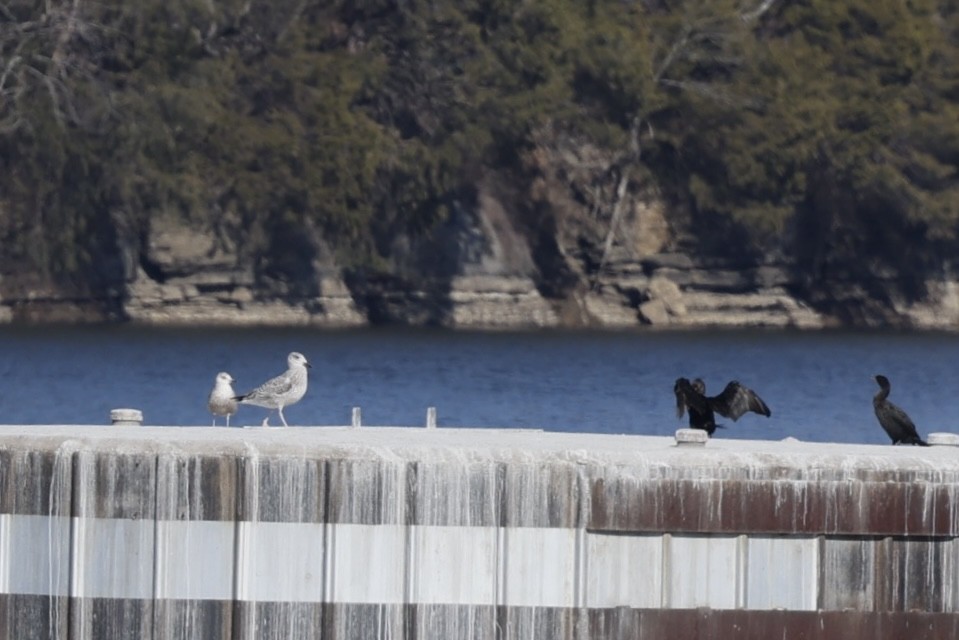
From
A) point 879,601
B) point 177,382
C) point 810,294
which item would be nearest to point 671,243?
point 810,294

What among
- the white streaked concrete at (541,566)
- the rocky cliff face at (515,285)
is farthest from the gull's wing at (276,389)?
the rocky cliff face at (515,285)

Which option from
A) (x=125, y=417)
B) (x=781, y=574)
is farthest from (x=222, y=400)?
(x=781, y=574)

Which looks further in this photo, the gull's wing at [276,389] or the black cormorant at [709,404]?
the gull's wing at [276,389]

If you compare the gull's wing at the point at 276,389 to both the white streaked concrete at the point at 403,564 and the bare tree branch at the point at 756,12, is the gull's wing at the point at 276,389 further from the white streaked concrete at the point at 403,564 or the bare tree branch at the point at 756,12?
the bare tree branch at the point at 756,12

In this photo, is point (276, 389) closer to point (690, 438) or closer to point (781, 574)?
point (690, 438)

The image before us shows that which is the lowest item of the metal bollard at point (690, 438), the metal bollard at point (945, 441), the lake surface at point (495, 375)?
the metal bollard at point (690, 438)

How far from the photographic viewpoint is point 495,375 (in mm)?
44562

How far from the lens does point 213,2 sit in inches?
2459

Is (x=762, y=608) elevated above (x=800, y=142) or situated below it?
below

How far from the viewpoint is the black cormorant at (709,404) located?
15219 mm

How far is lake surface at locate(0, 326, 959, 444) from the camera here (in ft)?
113

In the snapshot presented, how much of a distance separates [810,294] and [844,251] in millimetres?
1422

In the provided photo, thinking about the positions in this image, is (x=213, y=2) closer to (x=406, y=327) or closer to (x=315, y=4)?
(x=315, y=4)

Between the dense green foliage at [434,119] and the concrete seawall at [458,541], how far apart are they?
4834 centimetres
